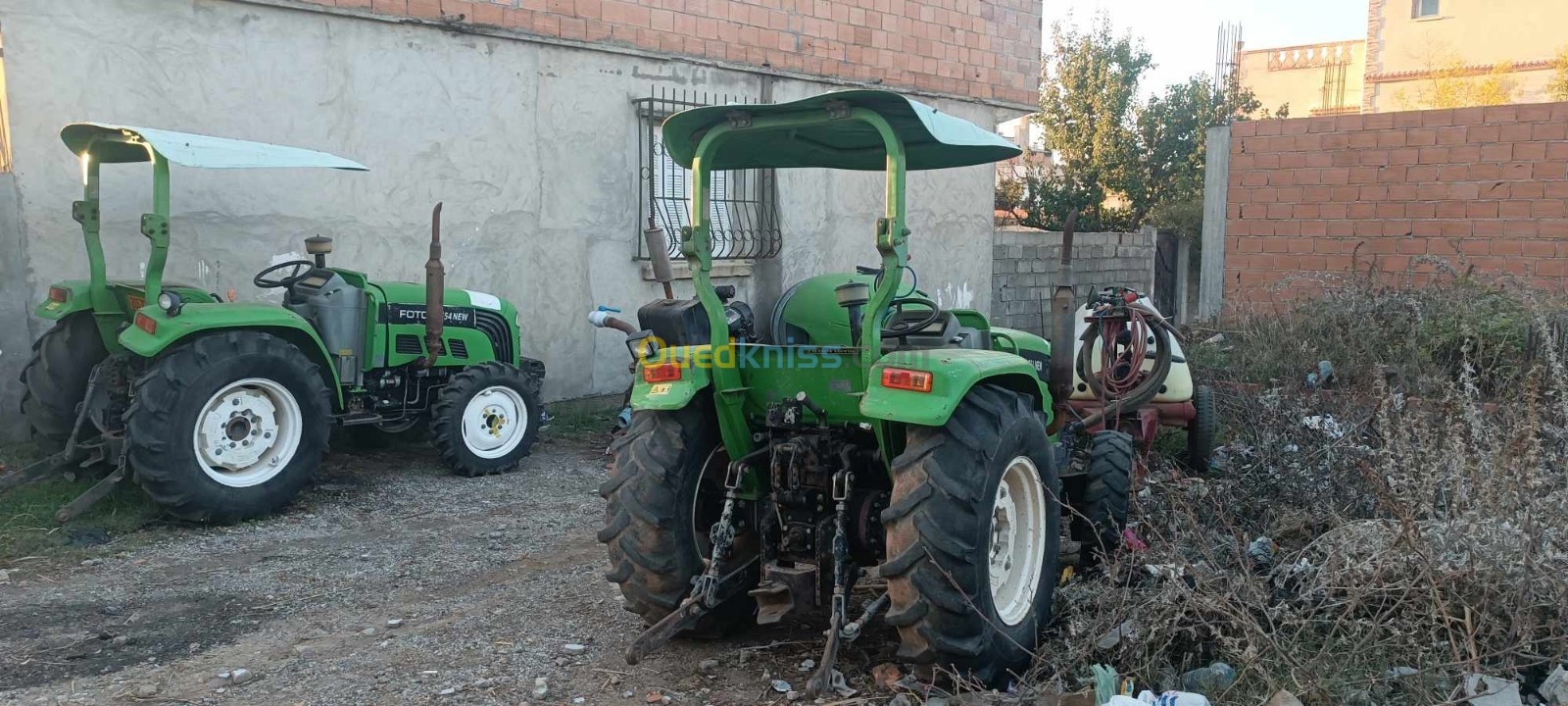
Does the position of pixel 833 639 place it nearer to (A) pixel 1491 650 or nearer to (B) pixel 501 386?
(A) pixel 1491 650

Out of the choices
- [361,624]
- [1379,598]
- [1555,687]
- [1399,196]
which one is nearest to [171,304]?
[361,624]

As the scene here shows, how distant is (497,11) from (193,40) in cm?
213

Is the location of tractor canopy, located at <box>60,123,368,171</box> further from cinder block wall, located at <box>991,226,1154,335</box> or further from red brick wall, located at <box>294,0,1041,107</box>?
cinder block wall, located at <box>991,226,1154,335</box>

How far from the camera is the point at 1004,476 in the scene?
388 cm

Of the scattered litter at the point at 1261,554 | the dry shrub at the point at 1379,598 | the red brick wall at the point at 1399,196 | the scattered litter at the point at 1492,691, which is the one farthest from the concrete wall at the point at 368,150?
the scattered litter at the point at 1492,691

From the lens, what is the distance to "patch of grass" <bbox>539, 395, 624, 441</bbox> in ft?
27.8

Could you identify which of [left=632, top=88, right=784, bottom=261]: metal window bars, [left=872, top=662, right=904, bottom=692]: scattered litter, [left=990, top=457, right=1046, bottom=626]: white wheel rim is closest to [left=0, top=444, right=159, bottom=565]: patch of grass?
[left=872, top=662, right=904, bottom=692]: scattered litter

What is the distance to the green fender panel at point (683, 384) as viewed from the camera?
3898mm

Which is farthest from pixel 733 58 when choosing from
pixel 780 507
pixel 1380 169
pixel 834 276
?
pixel 780 507

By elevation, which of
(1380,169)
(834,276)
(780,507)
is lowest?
(780,507)

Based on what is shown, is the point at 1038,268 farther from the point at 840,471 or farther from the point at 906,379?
the point at 906,379

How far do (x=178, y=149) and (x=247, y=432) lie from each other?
1.47m

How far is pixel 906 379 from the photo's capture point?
356 cm

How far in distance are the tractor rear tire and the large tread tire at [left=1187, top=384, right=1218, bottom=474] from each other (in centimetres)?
615
